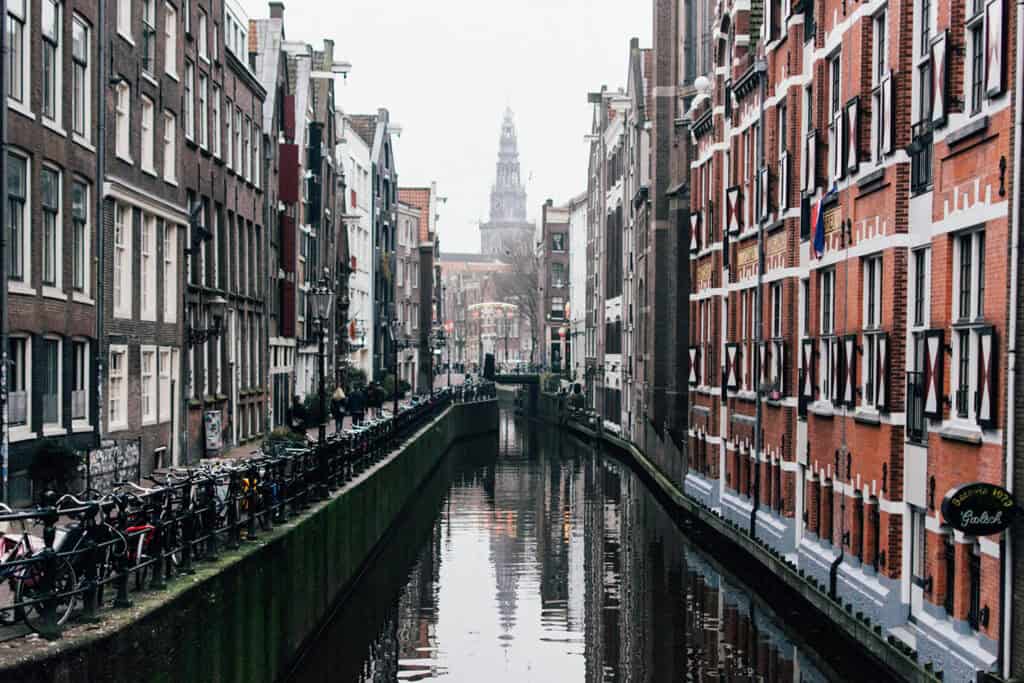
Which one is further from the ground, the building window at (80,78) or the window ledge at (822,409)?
the building window at (80,78)

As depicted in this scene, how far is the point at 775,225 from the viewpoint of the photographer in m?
29.3

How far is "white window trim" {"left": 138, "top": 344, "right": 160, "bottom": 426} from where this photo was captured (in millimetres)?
29297

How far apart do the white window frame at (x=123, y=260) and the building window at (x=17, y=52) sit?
6044 mm

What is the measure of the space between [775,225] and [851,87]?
673 cm

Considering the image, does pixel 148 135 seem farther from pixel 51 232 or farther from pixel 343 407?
pixel 343 407

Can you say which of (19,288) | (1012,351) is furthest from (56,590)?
(19,288)

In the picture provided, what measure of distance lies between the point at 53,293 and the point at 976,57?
47.7ft

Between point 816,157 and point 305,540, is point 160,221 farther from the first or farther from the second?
point 816,157

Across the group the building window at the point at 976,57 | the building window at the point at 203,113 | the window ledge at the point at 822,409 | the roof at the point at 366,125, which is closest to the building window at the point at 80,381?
the building window at the point at 203,113

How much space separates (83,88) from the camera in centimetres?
2486

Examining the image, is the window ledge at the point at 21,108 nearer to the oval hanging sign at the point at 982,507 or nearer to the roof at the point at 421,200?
the oval hanging sign at the point at 982,507

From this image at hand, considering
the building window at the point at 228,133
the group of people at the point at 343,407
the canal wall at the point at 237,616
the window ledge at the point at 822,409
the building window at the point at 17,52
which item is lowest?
the canal wall at the point at 237,616

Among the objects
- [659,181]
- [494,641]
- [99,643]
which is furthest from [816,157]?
[659,181]

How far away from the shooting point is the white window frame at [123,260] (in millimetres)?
27641
